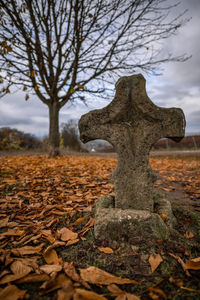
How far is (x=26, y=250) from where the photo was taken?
53.3 inches

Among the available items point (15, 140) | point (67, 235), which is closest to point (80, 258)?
point (67, 235)

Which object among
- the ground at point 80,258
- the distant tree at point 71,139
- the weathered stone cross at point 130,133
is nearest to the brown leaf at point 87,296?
the ground at point 80,258

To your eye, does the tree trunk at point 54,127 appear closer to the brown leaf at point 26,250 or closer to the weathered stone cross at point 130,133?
the weathered stone cross at point 130,133

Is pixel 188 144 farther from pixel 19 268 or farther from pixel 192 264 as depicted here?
pixel 19 268

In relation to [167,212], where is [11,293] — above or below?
below

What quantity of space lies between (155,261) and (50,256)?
2.77 feet

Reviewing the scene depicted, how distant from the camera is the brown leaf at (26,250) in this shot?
128cm

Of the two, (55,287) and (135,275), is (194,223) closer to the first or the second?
(135,275)

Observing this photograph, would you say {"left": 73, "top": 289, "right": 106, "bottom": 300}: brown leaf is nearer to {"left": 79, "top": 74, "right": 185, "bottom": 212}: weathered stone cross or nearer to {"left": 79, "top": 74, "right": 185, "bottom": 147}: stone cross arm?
{"left": 79, "top": 74, "right": 185, "bottom": 212}: weathered stone cross

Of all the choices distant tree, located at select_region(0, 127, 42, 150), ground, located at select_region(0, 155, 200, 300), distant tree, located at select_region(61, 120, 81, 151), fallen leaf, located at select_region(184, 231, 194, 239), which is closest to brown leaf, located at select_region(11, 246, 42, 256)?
ground, located at select_region(0, 155, 200, 300)

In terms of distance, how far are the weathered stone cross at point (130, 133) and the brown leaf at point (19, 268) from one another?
1085 millimetres

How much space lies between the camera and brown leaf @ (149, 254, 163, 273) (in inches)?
47.0

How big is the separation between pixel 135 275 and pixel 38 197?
6.51ft

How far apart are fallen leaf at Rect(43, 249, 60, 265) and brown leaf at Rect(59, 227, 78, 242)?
18 cm
